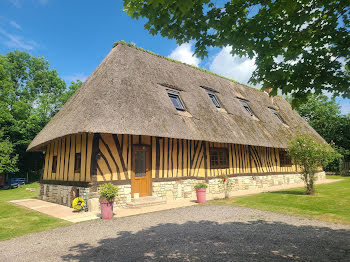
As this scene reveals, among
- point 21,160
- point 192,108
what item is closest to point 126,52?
point 192,108

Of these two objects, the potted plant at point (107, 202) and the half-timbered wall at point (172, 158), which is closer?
the potted plant at point (107, 202)

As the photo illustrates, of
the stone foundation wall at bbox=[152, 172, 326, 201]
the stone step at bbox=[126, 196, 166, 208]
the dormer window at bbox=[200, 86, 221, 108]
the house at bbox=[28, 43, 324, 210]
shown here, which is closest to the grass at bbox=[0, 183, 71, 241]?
the house at bbox=[28, 43, 324, 210]

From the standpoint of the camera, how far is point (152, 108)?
9531mm

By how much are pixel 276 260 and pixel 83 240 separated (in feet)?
12.2

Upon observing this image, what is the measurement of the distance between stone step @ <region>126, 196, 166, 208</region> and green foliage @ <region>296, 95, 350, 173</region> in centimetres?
2121

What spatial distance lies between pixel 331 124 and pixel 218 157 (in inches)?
786

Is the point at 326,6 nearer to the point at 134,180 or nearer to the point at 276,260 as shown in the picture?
the point at 276,260

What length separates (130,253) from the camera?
12.7ft

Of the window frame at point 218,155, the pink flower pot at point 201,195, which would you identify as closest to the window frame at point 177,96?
the window frame at point 218,155

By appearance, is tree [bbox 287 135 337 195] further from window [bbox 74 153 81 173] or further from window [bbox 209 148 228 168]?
window [bbox 74 153 81 173]

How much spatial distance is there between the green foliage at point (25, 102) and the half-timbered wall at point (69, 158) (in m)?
8.07

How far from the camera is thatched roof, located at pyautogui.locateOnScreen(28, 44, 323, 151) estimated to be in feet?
27.0

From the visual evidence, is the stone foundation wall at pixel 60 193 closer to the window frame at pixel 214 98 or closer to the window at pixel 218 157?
the window at pixel 218 157

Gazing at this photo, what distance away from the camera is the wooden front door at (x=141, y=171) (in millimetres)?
8969
